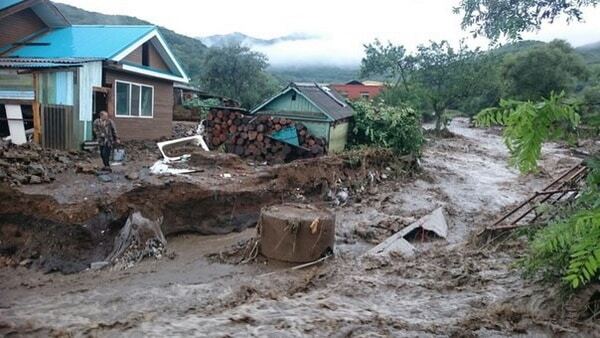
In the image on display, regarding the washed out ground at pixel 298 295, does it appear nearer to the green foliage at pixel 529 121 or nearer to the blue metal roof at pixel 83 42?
the green foliage at pixel 529 121

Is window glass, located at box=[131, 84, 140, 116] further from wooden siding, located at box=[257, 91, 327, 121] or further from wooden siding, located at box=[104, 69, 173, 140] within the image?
wooden siding, located at box=[257, 91, 327, 121]

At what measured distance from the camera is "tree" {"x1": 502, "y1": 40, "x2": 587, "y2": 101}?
4188 centimetres

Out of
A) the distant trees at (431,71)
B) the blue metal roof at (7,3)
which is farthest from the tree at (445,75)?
the blue metal roof at (7,3)

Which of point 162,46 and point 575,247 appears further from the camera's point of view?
point 162,46

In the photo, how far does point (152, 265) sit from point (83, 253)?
138cm

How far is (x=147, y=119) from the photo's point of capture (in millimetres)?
17047

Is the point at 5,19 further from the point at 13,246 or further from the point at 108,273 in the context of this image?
the point at 108,273

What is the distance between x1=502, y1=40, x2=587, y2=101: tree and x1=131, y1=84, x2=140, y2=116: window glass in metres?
35.9

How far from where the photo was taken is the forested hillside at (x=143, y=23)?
173 ft

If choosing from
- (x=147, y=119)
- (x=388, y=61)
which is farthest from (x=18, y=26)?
(x=388, y=61)

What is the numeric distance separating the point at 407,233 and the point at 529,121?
6783 mm

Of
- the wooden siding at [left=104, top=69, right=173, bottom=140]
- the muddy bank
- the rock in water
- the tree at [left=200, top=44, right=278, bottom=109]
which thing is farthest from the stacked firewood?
the tree at [left=200, top=44, right=278, bottom=109]

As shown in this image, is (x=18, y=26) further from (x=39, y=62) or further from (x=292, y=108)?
(x=292, y=108)

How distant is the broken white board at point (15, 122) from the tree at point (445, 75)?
2866 cm
